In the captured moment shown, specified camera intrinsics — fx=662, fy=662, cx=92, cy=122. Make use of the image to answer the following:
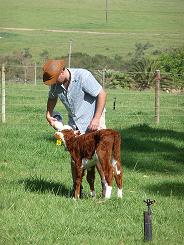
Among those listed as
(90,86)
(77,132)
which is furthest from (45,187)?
(90,86)

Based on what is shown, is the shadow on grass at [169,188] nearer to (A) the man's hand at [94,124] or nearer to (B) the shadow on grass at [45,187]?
(B) the shadow on grass at [45,187]

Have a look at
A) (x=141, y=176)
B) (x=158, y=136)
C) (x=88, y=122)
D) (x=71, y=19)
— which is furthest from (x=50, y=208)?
(x=71, y=19)

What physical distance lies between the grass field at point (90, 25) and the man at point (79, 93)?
53215 mm

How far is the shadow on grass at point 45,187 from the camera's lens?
341 inches

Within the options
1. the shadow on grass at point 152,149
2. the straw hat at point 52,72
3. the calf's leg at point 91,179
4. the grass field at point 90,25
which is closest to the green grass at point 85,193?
the shadow on grass at point 152,149

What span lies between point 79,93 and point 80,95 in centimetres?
3

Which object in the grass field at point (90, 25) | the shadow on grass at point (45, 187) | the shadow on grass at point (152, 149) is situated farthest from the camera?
the grass field at point (90, 25)

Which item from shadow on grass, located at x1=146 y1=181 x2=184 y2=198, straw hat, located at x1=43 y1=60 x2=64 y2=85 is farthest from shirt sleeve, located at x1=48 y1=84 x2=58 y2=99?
shadow on grass, located at x1=146 y1=181 x2=184 y2=198

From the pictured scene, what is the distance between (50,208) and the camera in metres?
7.60

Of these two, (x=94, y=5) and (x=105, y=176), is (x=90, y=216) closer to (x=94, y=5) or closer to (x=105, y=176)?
(x=105, y=176)

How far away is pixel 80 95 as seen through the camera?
8234 millimetres

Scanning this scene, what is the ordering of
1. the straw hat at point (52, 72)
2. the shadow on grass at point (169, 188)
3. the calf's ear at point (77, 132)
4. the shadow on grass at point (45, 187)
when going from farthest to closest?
the shadow on grass at point (169, 188) < the shadow on grass at point (45, 187) < the calf's ear at point (77, 132) < the straw hat at point (52, 72)

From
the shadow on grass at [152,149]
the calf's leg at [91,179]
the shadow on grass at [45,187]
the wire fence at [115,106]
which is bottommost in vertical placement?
the wire fence at [115,106]

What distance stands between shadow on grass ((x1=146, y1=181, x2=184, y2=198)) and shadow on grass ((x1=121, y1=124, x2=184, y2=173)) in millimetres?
1200
